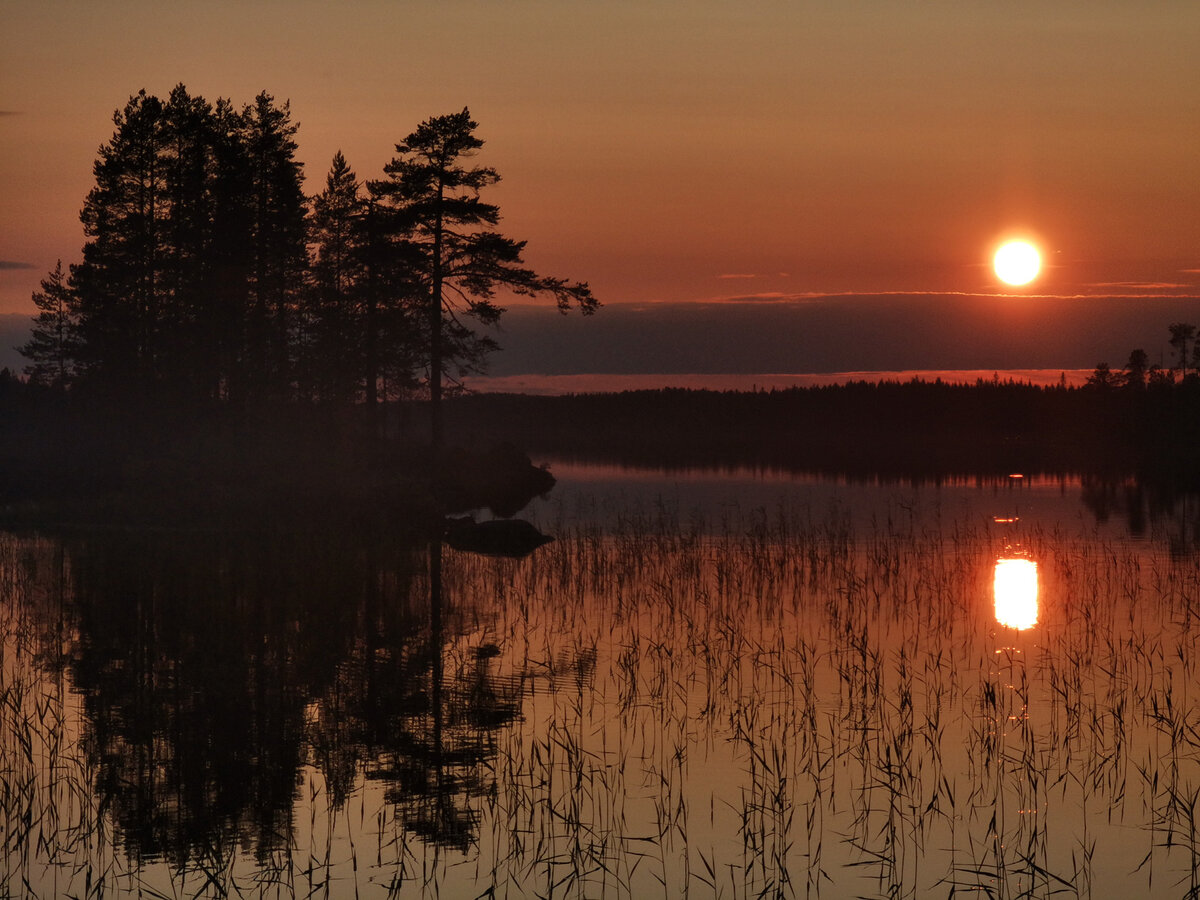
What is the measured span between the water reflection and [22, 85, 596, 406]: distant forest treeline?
26.5 meters

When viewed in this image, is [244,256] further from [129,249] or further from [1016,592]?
[1016,592]

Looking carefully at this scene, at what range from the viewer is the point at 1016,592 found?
21484 mm

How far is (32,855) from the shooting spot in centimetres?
921

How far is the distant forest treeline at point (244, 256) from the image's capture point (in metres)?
46.4

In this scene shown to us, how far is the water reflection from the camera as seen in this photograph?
18844 mm

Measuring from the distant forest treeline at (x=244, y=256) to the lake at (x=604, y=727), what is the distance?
2415cm

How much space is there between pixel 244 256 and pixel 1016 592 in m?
35.3

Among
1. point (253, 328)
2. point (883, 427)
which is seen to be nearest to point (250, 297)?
point (253, 328)

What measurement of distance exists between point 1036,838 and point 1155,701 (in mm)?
4263

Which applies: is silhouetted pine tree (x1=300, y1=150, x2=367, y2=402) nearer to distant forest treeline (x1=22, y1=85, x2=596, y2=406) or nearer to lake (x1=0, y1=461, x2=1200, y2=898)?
distant forest treeline (x1=22, y1=85, x2=596, y2=406)

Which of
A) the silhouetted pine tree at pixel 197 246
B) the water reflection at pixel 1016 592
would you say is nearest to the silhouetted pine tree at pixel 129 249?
the silhouetted pine tree at pixel 197 246

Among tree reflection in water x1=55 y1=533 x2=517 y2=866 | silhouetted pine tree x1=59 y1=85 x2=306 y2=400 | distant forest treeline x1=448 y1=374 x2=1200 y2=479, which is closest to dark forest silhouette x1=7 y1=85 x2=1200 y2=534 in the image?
silhouetted pine tree x1=59 y1=85 x2=306 y2=400

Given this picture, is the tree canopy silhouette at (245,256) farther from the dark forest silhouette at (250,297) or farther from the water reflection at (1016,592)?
the water reflection at (1016,592)

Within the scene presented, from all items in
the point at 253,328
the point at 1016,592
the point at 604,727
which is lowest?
the point at 604,727
